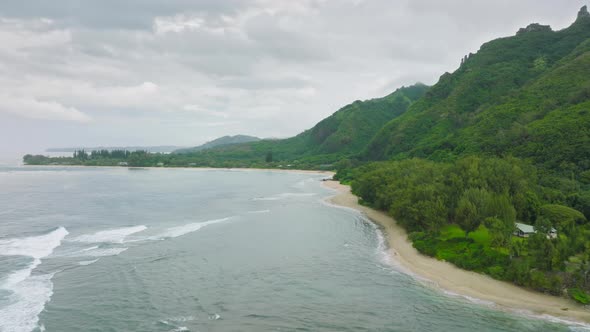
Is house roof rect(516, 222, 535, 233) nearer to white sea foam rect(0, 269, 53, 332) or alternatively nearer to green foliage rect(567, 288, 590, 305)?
green foliage rect(567, 288, 590, 305)

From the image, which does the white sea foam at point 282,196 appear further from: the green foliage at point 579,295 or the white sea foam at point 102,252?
the green foliage at point 579,295

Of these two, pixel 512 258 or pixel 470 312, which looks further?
pixel 512 258

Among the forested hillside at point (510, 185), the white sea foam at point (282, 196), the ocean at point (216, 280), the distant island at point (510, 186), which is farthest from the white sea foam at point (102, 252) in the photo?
the white sea foam at point (282, 196)

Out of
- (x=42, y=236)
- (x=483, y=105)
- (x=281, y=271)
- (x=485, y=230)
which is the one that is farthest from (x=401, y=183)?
(x=483, y=105)

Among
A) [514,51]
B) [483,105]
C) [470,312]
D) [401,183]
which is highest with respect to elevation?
[514,51]

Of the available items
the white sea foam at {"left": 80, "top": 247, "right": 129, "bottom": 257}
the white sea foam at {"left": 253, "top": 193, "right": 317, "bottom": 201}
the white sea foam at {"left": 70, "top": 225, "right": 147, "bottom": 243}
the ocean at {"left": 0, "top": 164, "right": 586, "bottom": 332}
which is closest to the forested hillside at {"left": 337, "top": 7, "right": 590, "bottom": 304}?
the ocean at {"left": 0, "top": 164, "right": 586, "bottom": 332}

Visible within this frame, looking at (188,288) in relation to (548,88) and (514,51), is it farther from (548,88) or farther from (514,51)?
(514,51)

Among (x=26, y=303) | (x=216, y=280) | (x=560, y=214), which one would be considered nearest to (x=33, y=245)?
(x=26, y=303)
